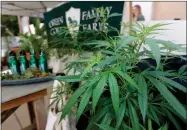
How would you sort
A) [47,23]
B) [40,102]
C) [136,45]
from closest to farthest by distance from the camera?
[136,45]
[40,102]
[47,23]

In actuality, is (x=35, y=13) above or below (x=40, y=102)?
above

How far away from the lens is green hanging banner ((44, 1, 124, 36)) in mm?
1418

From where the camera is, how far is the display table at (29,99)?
1011mm

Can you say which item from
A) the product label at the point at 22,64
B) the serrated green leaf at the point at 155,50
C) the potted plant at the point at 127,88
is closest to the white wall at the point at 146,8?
the product label at the point at 22,64

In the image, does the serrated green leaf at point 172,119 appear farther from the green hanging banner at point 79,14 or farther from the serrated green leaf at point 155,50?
the green hanging banner at point 79,14

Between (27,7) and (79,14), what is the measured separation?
3.01ft

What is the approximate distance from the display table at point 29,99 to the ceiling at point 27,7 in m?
0.97

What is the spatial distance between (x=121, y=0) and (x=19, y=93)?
102 cm

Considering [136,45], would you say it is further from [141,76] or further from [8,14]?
[8,14]

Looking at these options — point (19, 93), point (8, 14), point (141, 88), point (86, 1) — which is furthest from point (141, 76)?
point (8, 14)

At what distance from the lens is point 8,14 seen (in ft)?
7.09

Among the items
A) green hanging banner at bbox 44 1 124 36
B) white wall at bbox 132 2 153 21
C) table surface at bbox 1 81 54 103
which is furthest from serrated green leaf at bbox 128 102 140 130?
white wall at bbox 132 2 153 21

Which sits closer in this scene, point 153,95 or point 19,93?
point 153,95

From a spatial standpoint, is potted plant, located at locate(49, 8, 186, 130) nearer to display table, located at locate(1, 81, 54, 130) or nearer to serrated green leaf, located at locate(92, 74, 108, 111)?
serrated green leaf, located at locate(92, 74, 108, 111)
